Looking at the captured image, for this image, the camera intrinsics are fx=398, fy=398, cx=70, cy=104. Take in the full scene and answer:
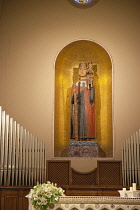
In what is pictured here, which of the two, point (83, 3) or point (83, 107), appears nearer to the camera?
point (83, 107)

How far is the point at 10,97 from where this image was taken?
10750mm

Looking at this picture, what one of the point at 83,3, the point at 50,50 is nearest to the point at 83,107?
the point at 50,50

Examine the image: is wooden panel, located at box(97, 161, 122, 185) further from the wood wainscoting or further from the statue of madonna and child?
the wood wainscoting

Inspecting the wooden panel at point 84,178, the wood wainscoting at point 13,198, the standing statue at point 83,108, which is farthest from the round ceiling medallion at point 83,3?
the wood wainscoting at point 13,198

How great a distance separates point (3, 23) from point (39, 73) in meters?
1.81

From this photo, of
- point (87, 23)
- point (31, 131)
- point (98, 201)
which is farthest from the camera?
point (87, 23)

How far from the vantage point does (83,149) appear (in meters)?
10.3

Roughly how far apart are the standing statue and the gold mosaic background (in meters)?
0.21

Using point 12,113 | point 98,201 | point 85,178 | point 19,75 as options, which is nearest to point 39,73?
point 19,75

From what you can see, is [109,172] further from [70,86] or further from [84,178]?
[70,86]

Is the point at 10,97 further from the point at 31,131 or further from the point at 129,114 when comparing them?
the point at 129,114

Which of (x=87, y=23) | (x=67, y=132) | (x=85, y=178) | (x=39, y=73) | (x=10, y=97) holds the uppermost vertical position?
(x=87, y=23)

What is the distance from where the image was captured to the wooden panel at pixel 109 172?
9.23 m

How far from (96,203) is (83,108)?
555 centimetres
